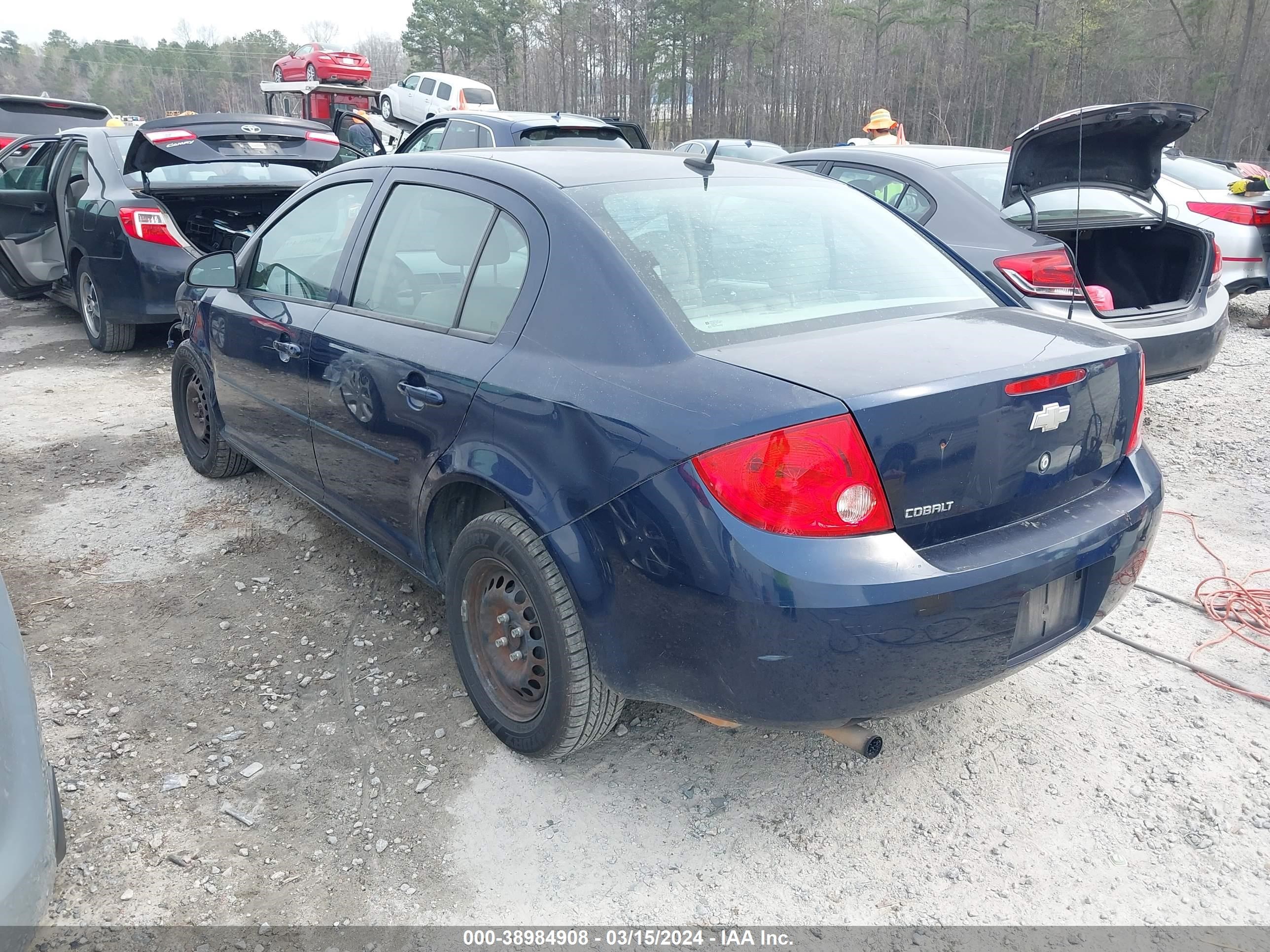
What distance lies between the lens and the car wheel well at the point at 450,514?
8.89 feet

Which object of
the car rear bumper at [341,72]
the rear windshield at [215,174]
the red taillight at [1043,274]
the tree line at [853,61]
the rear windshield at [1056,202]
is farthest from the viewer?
the car rear bumper at [341,72]

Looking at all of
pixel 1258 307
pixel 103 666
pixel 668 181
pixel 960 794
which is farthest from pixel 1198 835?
pixel 1258 307

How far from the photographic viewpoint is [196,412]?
4789 mm

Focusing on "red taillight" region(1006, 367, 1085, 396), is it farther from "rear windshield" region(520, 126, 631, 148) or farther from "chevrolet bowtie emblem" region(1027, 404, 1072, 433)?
"rear windshield" region(520, 126, 631, 148)

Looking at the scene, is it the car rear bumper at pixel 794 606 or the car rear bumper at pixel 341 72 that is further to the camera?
the car rear bumper at pixel 341 72

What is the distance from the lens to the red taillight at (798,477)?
195cm

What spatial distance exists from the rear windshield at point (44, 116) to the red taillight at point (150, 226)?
8835 millimetres

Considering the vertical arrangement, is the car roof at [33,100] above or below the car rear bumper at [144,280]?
above

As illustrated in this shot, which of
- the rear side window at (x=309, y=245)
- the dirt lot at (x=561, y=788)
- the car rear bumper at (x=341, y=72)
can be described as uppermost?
the car rear bumper at (x=341, y=72)

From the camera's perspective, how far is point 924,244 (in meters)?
3.03

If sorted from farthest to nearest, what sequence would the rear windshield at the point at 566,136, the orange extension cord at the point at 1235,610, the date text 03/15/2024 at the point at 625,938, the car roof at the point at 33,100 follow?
1. the car roof at the point at 33,100
2. the rear windshield at the point at 566,136
3. the orange extension cord at the point at 1235,610
4. the date text 03/15/2024 at the point at 625,938

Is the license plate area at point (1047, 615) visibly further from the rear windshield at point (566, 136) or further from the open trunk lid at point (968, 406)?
the rear windshield at point (566, 136)

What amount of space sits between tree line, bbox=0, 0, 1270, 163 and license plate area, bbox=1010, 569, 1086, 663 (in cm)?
1949

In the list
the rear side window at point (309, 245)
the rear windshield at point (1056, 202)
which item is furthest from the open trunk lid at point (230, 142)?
the rear windshield at point (1056, 202)
